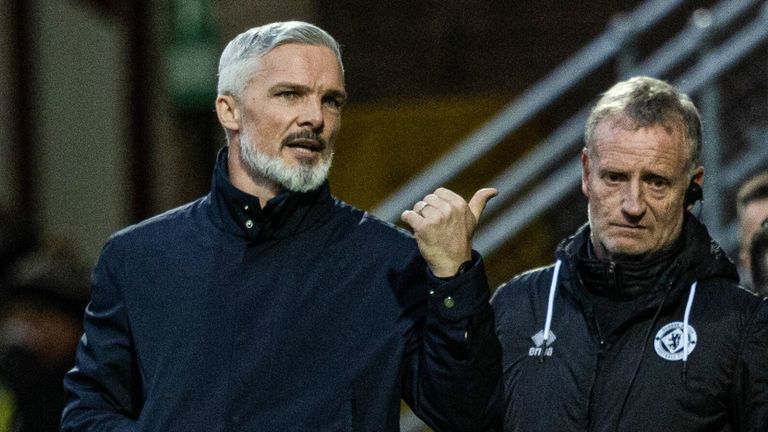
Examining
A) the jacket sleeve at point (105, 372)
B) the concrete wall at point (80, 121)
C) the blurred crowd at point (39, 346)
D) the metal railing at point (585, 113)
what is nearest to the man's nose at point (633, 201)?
the jacket sleeve at point (105, 372)

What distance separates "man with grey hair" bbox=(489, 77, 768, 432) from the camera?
4.48 metres

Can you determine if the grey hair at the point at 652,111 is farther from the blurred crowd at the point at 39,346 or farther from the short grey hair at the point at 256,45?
the blurred crowd at the point at 39,346

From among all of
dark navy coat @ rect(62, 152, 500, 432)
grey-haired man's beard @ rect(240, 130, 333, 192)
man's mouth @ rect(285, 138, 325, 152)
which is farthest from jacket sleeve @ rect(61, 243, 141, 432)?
man's mouth @ rect(285, 138, 325, 152)

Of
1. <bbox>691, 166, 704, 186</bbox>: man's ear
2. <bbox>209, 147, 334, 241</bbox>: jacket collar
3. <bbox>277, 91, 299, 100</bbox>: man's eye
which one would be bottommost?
<bbox>209, 147, 334, 241</bbox>: jacket collar

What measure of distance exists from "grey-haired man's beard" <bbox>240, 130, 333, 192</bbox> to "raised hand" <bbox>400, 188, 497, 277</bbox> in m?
0.34

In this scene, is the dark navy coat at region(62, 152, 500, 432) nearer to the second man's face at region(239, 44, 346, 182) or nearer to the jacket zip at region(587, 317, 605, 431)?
the second man's face at region(239, 44, 346, 182)

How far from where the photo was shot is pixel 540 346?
469 cm

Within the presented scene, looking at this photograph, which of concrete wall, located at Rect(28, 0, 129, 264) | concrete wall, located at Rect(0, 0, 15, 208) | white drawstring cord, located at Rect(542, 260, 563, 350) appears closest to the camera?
white drawstring cord, located at Rect(542, 260, 563, 350)

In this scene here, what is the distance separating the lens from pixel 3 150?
1037 centimetres

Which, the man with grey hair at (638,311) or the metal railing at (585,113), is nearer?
the man with grey hair at (638,311)

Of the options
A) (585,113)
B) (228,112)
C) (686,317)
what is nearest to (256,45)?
(228,112)

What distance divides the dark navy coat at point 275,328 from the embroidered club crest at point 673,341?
0.57 m

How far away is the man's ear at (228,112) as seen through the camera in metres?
4.60

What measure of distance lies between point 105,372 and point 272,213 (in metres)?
0.56
